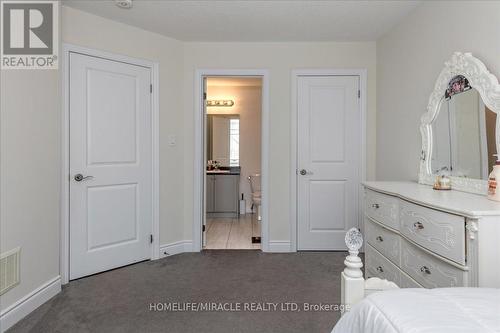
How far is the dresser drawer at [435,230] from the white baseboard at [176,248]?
2.40 metres

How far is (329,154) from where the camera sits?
11.8 ft

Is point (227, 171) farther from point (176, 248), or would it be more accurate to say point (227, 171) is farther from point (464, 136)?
point (464, 136)

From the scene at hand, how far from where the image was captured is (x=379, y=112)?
3.48 meters

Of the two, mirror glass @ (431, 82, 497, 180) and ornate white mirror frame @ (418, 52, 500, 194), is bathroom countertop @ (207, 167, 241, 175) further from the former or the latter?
mirror glass @ (431, 82, 497, 180)

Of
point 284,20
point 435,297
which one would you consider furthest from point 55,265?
point 284,20

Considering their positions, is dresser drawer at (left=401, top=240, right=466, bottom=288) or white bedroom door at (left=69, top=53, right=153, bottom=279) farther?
white bedroom door at (left=69, top=53, right=153, bottom=279)

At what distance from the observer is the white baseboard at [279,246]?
358 centimetres

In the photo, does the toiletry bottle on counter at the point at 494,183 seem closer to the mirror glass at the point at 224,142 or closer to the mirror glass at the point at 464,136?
the mirror glass at the point at 464,136

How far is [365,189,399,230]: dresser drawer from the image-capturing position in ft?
6.68

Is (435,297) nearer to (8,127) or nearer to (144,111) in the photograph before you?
(8,127)

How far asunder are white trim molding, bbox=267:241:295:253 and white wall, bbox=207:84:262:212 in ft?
7.45

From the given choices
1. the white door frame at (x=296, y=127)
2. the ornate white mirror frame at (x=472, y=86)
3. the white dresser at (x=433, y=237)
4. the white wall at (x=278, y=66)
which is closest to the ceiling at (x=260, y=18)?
the white wall at (x=278, y=66)

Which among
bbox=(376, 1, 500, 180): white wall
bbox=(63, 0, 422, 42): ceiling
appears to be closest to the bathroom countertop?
bbox=(63, 0, 422, 42): ceiling

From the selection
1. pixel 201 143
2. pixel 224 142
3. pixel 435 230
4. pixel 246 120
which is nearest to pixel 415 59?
pixel 435 230
